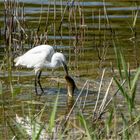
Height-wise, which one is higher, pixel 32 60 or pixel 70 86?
pixel 32 60

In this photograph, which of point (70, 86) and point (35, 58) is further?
point (35, 58)

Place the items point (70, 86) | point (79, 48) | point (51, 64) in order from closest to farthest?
1. point (70, 86)
2. point (51, 64)
3. point (79, 48)

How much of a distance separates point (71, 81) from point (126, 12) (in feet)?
25.2

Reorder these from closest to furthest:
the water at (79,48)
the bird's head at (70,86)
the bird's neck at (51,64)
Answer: the bird's head at (70,86) < the water at (79,48) < the bird's neck at (51,64)

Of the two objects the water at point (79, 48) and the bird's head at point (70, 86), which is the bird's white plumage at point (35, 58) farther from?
the bird's head at point (70, 86)

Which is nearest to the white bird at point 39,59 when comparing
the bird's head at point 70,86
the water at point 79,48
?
the water at point 79,48

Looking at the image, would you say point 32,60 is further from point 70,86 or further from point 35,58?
point 70,86

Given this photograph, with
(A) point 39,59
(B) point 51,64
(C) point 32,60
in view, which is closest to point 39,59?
(A) point 39,59

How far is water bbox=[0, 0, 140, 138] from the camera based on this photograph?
10875 millimetres

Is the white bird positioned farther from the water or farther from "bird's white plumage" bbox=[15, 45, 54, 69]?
the water

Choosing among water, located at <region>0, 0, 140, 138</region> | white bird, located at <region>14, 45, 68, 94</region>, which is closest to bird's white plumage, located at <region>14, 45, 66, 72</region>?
white bird, located at <region>14, 45, 68, 94</region>

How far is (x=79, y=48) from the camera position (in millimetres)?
13875

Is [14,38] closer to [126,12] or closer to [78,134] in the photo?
[126,12]

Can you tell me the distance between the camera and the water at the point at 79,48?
10875 mm
